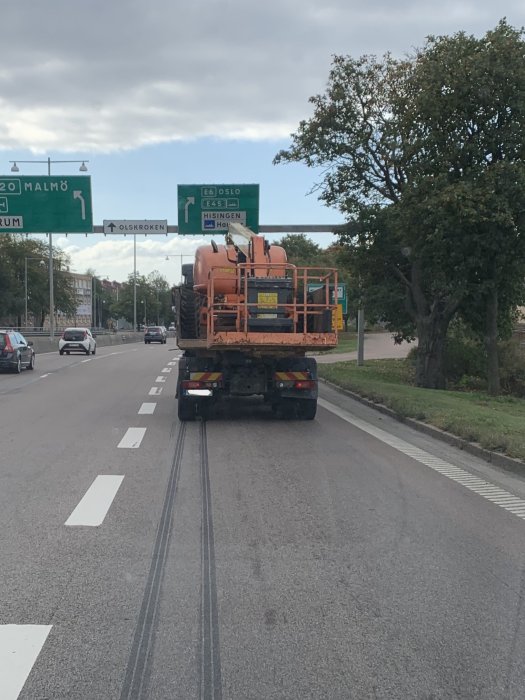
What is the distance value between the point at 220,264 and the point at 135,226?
15530 millimetres

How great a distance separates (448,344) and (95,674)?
27696 millimetres

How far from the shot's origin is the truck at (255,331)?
11812mm

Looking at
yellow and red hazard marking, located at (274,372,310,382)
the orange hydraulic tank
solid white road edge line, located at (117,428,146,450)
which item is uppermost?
the orange hydraulic tank

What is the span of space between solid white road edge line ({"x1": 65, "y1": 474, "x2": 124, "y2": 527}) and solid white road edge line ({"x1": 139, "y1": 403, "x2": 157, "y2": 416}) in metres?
6.12

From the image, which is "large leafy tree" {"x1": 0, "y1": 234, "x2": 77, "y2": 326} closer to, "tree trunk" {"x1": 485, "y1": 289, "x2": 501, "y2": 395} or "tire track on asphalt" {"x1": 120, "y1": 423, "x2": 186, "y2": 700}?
"tree trunk" {"x1": 485, "y1": 289, "x2": 501, "y2": 395}

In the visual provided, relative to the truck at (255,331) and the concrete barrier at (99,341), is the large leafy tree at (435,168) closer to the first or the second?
the truck at (255,331)

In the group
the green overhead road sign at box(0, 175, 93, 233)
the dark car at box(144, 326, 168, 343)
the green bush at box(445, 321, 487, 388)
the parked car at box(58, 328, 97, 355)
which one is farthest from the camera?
the dark car at box(144, 326, 168, 343)

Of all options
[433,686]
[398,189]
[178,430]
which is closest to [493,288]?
[398,189]

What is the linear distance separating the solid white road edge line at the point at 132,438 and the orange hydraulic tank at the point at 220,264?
2946 mm

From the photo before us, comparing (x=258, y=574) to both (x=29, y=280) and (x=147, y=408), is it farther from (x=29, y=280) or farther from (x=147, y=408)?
(x=29, y=280)

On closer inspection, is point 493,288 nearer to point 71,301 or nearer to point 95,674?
point 95,674

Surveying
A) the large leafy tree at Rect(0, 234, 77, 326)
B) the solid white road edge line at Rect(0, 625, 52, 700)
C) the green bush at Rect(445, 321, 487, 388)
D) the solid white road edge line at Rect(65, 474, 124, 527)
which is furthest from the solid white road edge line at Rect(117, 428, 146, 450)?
the large leafy tree at Rect(0, 234, 77, 326)

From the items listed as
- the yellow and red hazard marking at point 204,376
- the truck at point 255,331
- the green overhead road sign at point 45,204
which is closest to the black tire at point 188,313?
the truck at point 255,331

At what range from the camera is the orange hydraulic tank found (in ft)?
41.5
